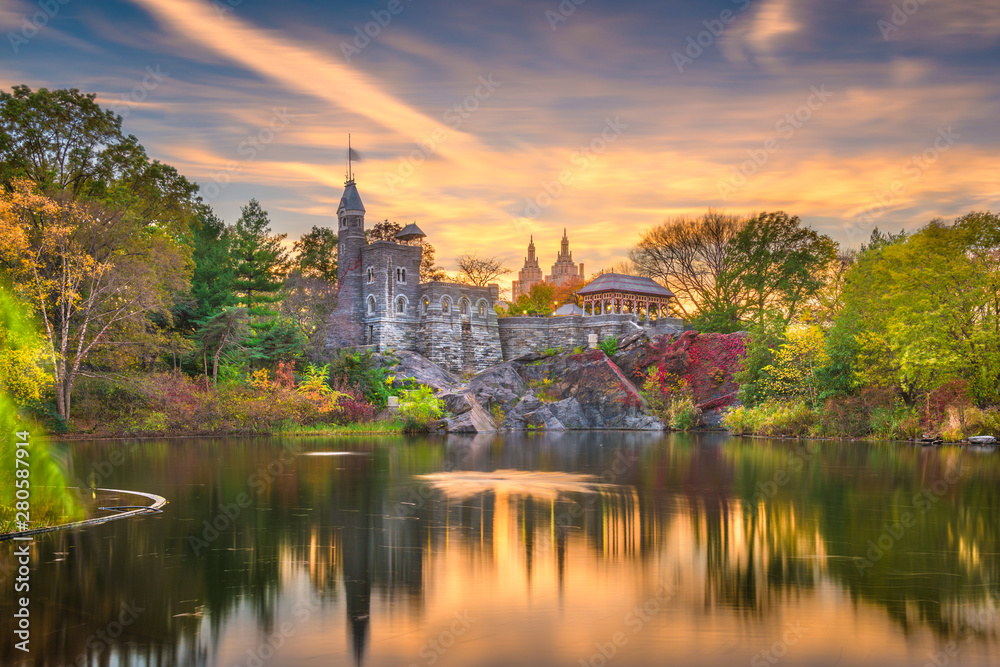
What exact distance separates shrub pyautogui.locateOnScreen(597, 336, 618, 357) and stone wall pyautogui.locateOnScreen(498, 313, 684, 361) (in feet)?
11.0

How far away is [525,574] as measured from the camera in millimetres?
7930

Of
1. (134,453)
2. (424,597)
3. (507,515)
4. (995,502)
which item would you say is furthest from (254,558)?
(134,453)

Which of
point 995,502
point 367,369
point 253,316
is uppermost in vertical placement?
point 253,316

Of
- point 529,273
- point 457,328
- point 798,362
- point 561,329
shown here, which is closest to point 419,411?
point 457,328

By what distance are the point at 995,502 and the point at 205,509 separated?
13.2 metres

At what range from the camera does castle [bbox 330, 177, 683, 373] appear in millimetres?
47344

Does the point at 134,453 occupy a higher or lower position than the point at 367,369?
lower

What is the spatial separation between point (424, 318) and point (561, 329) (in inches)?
406

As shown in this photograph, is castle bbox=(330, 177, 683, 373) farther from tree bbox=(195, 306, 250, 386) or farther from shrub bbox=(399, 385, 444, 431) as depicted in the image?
shrub bbox=(399, 385, 444, 431)

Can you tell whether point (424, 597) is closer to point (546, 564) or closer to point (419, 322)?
point (546, 564)

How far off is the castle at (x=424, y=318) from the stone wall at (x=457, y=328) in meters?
0.07

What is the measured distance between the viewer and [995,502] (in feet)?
40.5

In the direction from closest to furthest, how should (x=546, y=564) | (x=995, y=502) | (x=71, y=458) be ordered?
(x=546, y=564) < (x=995, y=502) < (x=71, y=458)

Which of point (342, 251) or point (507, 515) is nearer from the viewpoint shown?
point (507, 515)
